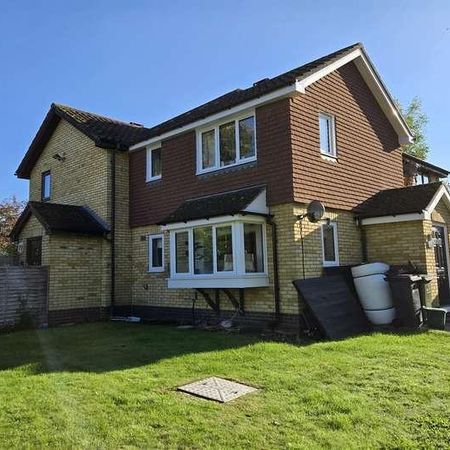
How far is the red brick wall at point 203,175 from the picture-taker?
38.0ft

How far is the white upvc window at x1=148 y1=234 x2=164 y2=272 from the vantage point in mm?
15133

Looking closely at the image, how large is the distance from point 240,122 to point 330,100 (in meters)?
2.83

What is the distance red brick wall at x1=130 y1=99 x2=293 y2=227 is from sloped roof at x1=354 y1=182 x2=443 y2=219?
10.8 feet

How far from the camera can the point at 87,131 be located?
16109mm

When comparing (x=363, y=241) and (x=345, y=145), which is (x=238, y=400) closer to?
(x=363, y=241)

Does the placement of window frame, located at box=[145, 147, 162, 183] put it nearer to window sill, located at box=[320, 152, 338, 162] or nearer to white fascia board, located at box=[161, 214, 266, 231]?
white fascia board, located at box=[161, 214, 266, 231]

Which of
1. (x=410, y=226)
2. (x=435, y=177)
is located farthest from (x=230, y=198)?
(x=435, y=177)

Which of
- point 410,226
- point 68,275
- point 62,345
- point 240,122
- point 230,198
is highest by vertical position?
point 240,122

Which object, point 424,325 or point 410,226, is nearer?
point 424,325

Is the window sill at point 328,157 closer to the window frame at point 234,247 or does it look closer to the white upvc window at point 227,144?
the white upvc window at point 227,144

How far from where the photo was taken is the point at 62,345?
33.2ft

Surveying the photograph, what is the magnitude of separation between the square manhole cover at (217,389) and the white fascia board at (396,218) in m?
7.91

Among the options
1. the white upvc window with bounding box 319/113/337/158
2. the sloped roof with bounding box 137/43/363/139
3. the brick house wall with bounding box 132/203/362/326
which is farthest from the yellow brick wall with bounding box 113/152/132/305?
the white upvc window with bounding box 319/113/337/158

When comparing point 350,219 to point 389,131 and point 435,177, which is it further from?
point 435,177
